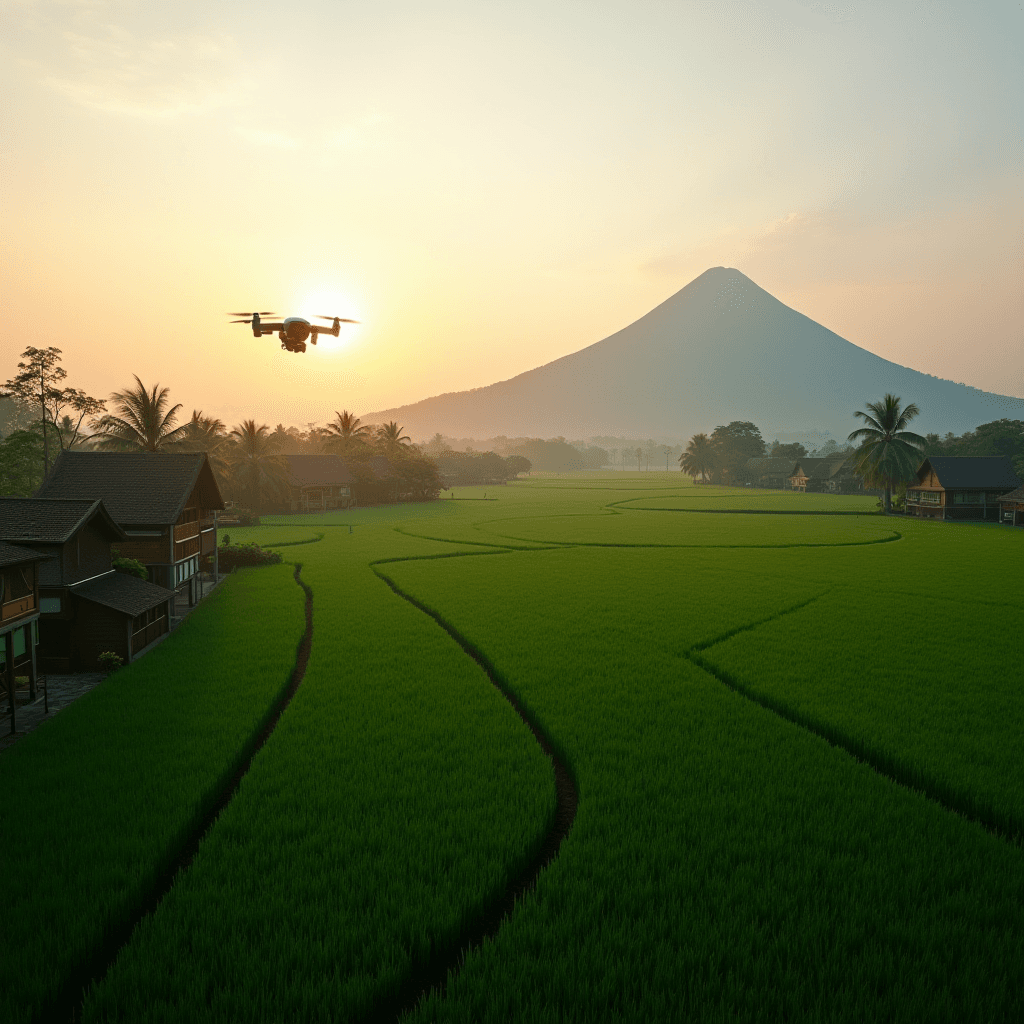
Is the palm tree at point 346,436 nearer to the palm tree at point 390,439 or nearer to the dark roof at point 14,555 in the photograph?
the palm tree at point 390,439

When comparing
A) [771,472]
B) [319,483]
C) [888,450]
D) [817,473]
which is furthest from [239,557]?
[771,472]

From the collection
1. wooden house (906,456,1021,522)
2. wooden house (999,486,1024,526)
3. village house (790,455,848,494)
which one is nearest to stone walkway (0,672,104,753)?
wooden house (999,486,1024,526)

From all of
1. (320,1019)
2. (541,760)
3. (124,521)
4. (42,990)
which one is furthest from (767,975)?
(124,521)

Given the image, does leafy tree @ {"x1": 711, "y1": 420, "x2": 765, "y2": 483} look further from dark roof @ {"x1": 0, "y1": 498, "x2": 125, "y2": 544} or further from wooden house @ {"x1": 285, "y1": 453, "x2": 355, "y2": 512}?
dark roof @ {"x1": 0, "y1": 498, "x2": 125, "y2": 544}

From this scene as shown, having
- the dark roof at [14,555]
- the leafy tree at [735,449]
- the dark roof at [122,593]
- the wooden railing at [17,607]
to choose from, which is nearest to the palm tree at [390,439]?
the leafy tree at [735,449]

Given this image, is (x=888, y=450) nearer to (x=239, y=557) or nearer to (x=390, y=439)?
(x=390, y=439)
